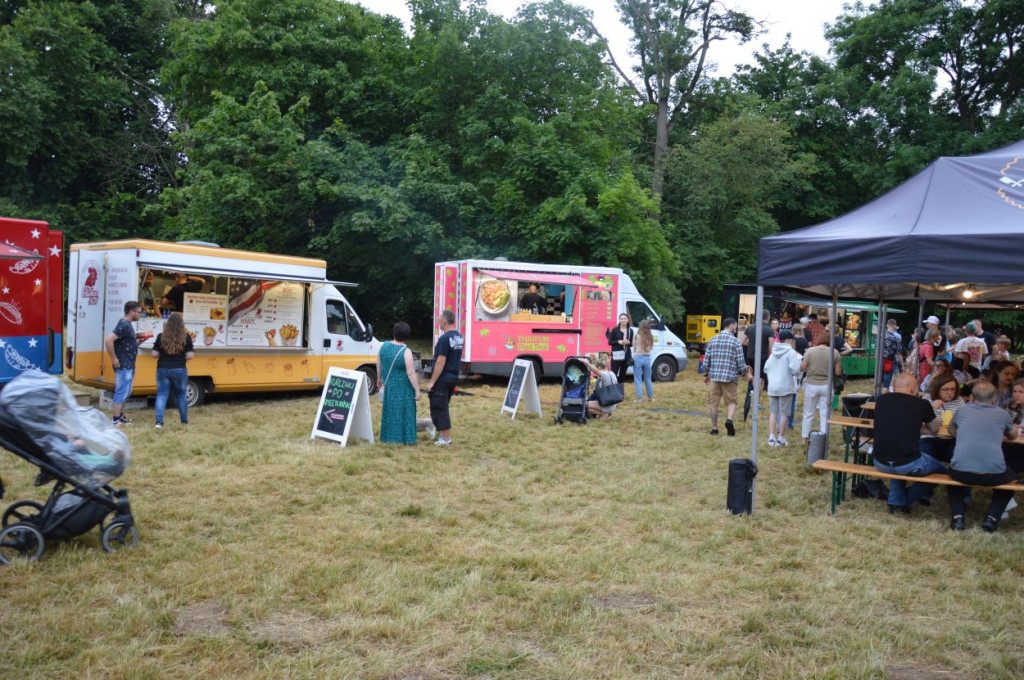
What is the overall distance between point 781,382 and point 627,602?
5.93 metres

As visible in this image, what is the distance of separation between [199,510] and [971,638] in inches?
222

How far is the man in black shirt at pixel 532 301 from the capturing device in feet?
50.5

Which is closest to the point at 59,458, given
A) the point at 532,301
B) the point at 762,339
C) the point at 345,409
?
the point at 345,409

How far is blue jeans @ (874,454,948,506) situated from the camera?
6.62 metres

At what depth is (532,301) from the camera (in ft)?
50.8

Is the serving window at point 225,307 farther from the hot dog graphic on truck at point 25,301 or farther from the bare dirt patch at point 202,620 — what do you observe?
the bare dirt patch at point 202,620

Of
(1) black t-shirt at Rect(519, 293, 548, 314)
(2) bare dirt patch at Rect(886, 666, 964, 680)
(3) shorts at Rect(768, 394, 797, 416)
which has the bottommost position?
(2) bare dirt patch at Rect(886, 666, 964, 680)

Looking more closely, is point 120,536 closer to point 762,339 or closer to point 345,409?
point 345,409

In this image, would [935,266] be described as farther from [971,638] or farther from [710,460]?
[710,460]

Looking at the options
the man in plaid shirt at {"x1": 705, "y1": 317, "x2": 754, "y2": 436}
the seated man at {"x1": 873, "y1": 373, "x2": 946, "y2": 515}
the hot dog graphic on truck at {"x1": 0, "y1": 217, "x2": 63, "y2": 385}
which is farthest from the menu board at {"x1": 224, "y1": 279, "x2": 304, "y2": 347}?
the seated man at {"x1": 873, "y1": 373, "x2": 946, "y2": 515}

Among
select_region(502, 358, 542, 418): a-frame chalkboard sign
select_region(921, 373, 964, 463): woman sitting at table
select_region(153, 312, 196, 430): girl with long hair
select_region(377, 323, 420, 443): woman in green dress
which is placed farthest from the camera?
select_region(502, 358, 542, 418): a-frame chalkboard sign

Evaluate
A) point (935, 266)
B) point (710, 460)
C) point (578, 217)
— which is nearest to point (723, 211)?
point (578, 217)

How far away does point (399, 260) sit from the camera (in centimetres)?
2125

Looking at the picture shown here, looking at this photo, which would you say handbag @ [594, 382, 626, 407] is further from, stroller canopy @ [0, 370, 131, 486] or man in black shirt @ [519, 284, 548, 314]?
stroller canopy @ [0, 370, 131, 486]
